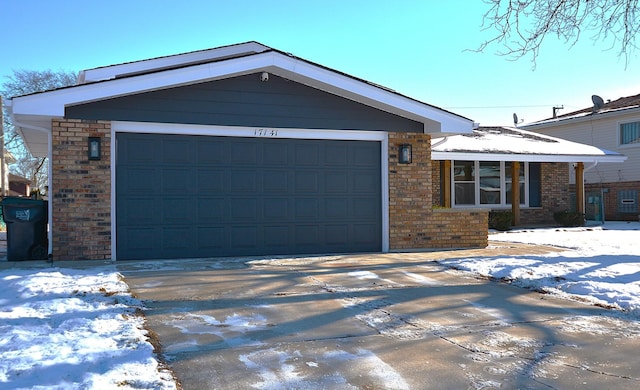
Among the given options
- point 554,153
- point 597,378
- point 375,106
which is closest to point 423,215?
point 375,106

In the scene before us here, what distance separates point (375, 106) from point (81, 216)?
583 centimetres

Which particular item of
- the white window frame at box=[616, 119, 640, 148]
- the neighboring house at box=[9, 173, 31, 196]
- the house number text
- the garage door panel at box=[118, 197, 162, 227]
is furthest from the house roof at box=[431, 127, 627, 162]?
the neighboring house at box=[9, 173, 31, 196]

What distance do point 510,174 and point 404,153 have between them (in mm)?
9224

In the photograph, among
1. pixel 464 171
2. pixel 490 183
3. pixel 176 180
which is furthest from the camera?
pixel 490 183

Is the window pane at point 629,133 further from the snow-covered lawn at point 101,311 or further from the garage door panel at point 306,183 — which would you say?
the garage door panel at point 306,183

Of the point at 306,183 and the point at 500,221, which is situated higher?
the point at 306,183

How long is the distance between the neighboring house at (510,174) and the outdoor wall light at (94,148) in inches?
412

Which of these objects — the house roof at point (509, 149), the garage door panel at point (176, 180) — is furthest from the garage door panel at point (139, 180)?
the house roof at point (509, 149)

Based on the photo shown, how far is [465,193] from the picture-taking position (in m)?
18.5

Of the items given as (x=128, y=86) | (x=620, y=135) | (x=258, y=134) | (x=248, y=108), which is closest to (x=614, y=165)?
(x=620, y=135)

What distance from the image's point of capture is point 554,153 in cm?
1805

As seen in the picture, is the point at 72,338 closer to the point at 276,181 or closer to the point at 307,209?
the point at 276,181

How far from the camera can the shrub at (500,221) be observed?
1748 centimetres

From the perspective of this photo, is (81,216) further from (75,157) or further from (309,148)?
(309,148)
